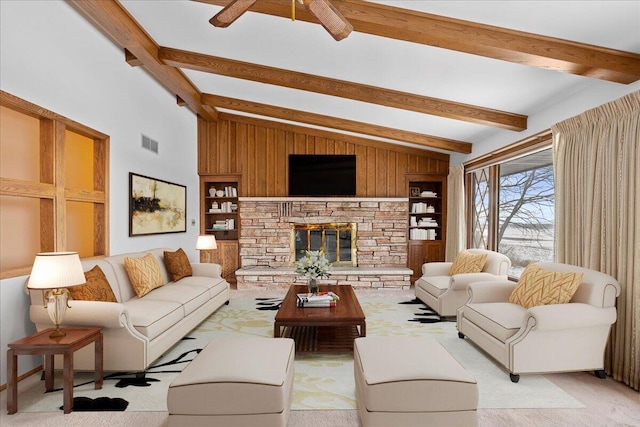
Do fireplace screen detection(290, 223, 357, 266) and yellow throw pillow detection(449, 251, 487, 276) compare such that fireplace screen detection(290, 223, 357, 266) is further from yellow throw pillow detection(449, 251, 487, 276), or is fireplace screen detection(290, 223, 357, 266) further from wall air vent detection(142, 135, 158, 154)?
wall air vent detection(142, 135, 158, 154)

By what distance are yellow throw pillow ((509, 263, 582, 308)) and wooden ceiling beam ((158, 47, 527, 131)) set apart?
6.54 ft

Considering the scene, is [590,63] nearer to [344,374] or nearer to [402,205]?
[344,374]

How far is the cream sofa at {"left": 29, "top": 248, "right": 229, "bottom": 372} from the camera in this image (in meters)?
2.85

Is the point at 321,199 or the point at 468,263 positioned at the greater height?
the point at 321,199

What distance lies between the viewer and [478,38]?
2.70 m

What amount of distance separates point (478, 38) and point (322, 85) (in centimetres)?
197

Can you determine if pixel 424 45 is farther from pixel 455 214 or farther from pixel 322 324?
pixel 455 214

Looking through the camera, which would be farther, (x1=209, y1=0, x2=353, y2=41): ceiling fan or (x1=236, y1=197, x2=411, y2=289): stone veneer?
(x1=236, y1=197, x2=411, y2=289): stone veneer

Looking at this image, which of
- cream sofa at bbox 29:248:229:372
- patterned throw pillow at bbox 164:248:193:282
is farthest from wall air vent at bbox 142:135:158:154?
cream sofa at bbox 29:248:229:372

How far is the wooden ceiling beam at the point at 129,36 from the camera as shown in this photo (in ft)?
10.3

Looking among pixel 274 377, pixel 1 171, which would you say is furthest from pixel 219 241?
pixel 274 377

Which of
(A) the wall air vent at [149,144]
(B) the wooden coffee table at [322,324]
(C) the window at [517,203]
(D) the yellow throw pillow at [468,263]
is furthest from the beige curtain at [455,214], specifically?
(A) the wall air vent at [149,144]

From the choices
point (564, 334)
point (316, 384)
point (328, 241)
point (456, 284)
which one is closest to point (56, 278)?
point (316, 384)

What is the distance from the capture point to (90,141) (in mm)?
4348
